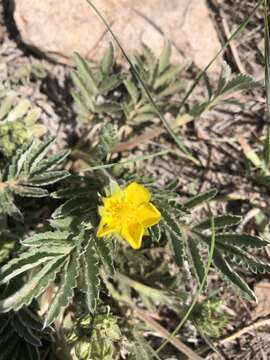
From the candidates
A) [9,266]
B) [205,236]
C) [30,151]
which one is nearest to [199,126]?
[205,236]

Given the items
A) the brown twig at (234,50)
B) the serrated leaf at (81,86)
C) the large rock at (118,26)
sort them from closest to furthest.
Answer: the serrated leaf at (81,86), the large rock at (118,26), the brown twig at (234,50)

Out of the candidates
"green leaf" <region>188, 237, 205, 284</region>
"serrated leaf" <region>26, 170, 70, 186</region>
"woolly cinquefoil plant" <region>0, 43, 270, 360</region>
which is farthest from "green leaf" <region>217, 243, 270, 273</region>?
"serrated leaf" <region>26, 170, 70, 186</region>

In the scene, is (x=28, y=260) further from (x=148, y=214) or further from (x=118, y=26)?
(x=118, y=26)

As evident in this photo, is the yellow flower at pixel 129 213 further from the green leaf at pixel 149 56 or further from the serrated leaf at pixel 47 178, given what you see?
the green leaf at pixel 149 56

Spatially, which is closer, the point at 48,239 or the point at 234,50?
the point at 48,239

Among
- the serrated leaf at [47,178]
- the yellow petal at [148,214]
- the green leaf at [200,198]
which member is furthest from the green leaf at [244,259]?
the serrated leaf at [47,178]

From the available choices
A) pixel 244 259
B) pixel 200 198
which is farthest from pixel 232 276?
pixel 200 198

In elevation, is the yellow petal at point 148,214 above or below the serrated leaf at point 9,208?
below
